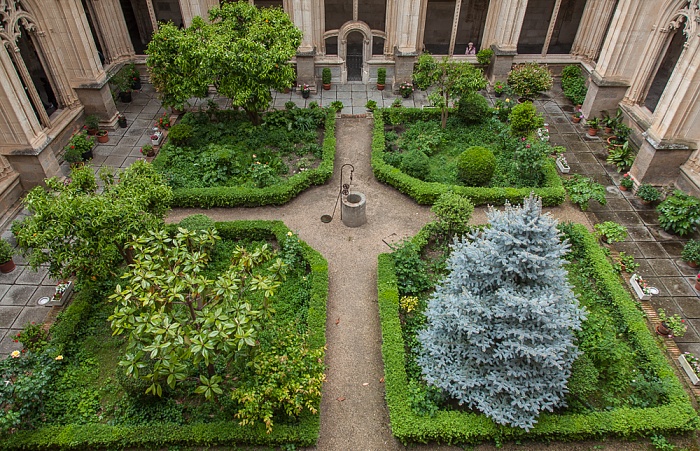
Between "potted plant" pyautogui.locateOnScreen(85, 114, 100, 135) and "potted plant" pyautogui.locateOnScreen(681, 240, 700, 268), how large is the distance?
892 inches

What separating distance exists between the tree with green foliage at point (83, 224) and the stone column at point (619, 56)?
62.3ft

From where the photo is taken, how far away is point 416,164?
1844 cm

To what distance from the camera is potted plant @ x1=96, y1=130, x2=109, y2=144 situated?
68.6 feet

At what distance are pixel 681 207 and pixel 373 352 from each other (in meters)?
11.8

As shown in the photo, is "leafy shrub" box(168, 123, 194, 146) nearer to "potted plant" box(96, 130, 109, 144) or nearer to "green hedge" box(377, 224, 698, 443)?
"potted plant" box(96, 130, 109, 144)

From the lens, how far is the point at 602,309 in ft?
46.7

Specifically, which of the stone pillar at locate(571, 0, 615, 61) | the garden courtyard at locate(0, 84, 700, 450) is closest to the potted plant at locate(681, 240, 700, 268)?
the garden courtyard at locate(0, 84, 700, 450)

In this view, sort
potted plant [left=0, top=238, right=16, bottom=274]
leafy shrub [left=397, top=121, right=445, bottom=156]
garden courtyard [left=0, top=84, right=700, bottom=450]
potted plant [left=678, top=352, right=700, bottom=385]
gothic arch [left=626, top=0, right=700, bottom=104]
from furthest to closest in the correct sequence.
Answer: leafy shrub [left=397, top=121, right=445, bottom=156]
gothic arch [left=626, top=0, right=700, bottom=104]
potted plant [left=0, top=238, right=16, bottom=274]
potted plant [left=678, top=352, right=700, bottom=385]
garden courtyard [left=0, top=84, right=700, bottom=450]

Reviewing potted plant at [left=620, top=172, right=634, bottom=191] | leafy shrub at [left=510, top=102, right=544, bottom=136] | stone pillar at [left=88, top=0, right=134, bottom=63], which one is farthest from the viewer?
stone pillar at [left=88, top=0, right=134, bottom=63]

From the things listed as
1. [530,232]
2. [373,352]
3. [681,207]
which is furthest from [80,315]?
[681,207]

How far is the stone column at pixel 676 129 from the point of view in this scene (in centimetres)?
1673

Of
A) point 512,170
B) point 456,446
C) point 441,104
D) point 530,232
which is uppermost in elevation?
point 530,232

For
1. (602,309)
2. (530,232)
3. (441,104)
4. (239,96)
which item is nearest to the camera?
(530,232)

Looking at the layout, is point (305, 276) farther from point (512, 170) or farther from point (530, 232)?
point (512, 170)
